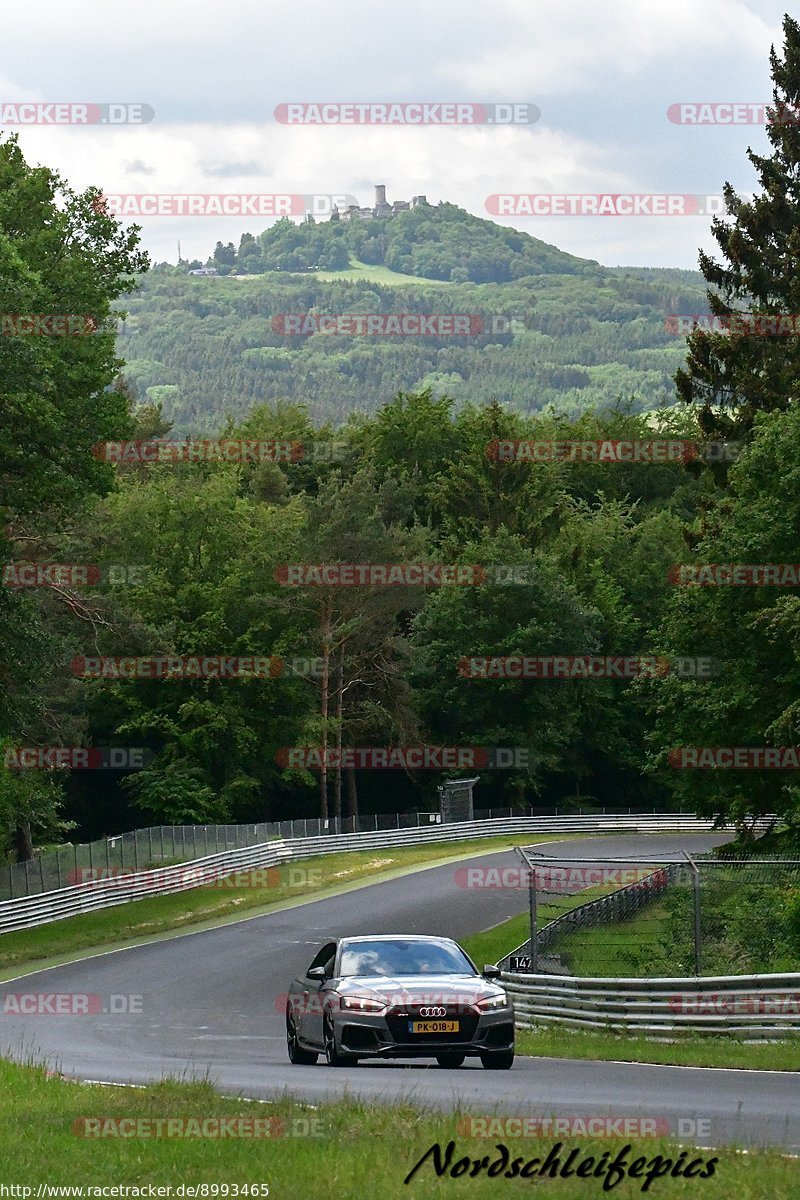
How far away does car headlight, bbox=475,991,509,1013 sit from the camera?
1708 centimetres

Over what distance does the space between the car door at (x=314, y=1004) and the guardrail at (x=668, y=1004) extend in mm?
4630

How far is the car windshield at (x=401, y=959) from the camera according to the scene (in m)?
18.0

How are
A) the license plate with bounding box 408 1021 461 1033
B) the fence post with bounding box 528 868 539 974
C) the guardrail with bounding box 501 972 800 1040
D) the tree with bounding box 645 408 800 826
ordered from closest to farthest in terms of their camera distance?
the license plate with bounding box 408 1021 461 1033, the guardrail with bounding box 501 972 800 1040, the fence post with bounding box 528 868 539 974, the tree with bounding box 645 408 800 826

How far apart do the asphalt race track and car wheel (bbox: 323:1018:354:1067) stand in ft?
0.35

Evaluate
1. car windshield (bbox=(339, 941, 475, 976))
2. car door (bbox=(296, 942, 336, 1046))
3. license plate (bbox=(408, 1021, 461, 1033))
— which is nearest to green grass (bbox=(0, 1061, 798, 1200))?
license plate (bbox=(408, 1021, 461, 1033))

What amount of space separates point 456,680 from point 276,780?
10058mm

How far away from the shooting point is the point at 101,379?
38844 millimetres

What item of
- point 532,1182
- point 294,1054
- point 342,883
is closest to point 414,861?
point 342,883

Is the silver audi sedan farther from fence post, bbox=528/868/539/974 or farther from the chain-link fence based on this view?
fence post, bbox=528/868/539/974

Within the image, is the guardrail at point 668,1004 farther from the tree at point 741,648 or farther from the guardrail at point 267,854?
the guardrail at point 267,854

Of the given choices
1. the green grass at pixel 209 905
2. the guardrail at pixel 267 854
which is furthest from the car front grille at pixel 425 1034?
the guardrail at pixel 267 854

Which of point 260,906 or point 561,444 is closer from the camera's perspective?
point 260,906

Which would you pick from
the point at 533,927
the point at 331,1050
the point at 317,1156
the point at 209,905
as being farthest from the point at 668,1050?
the point at 209,905

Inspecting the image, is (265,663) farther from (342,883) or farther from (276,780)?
(342,883)
